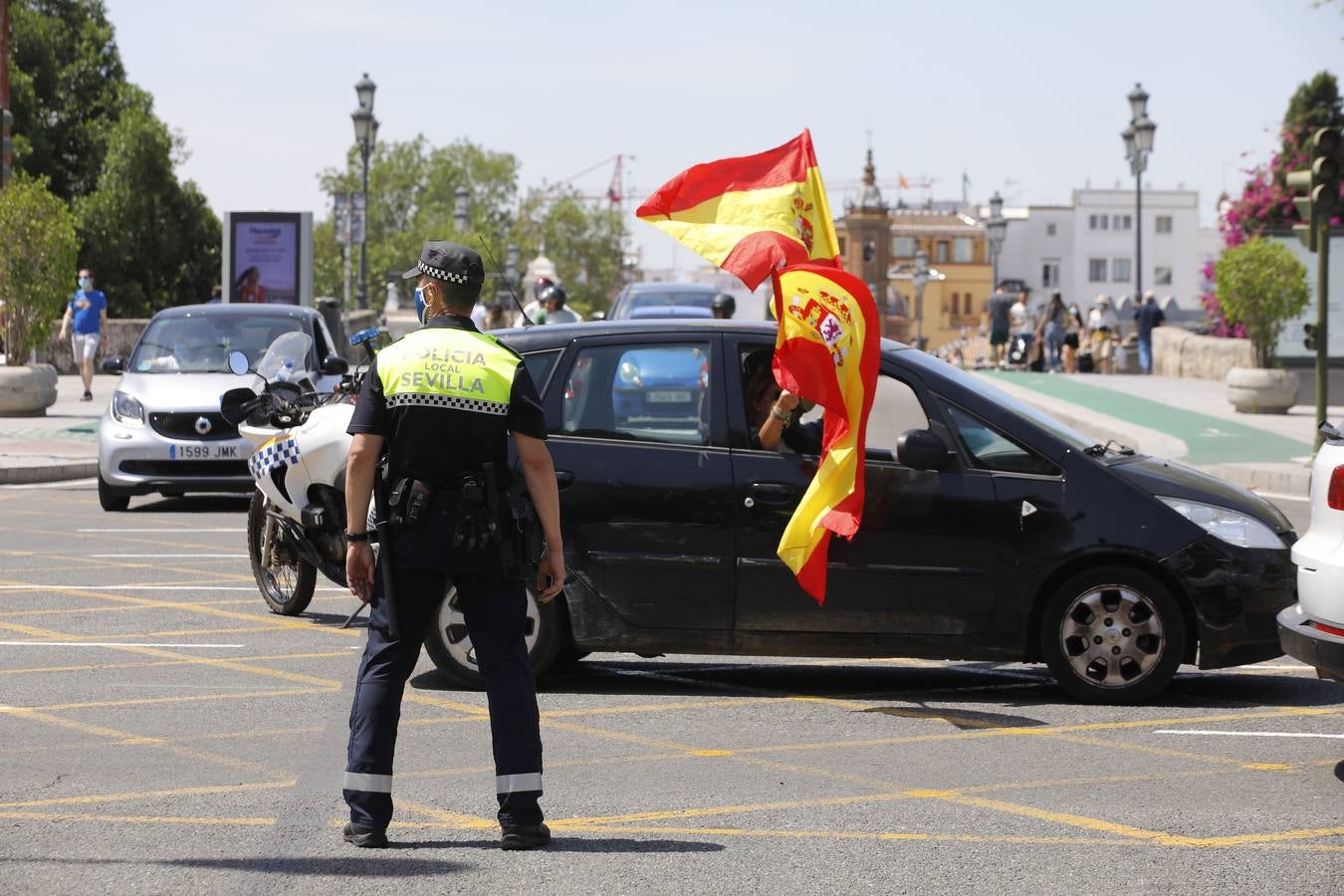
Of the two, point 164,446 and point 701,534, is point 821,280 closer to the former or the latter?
point 701,534

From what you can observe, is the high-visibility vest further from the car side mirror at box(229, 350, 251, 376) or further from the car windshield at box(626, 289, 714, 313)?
the car windshield at box(626, 289, 714, 313)

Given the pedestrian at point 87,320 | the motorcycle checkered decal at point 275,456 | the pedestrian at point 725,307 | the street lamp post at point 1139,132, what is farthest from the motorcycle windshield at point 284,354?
the street lamp post at point 1139,132

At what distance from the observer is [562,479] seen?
8609 millimetres

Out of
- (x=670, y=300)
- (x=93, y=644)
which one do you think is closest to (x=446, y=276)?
(x=93, y=644)

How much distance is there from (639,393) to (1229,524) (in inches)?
A: 97.9

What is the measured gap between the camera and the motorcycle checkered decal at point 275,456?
10148mm

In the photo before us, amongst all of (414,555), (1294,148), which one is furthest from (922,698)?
(1294,148)

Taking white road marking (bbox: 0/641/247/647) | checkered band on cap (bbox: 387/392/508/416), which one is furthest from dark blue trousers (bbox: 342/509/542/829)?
white road marking (bbox: 0/641/247/647)

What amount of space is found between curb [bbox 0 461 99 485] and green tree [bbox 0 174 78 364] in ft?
17.4

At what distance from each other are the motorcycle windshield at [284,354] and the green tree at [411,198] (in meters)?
107

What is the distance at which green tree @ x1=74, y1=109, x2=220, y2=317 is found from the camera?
164 ft

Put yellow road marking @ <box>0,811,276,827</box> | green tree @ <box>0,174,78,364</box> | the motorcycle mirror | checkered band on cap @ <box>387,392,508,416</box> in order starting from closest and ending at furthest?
1. checkered band on cap @ <box>387,392,508,416</box>
2. yellow road marking @ <box>0,811,276,827</box>
3. the motorcycle mirror
4. green tree @ <box>0,174,78,364</box>

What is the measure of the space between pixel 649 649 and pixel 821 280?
1709 mm

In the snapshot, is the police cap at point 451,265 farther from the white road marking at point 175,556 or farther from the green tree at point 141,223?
the green tree at point 141,223
